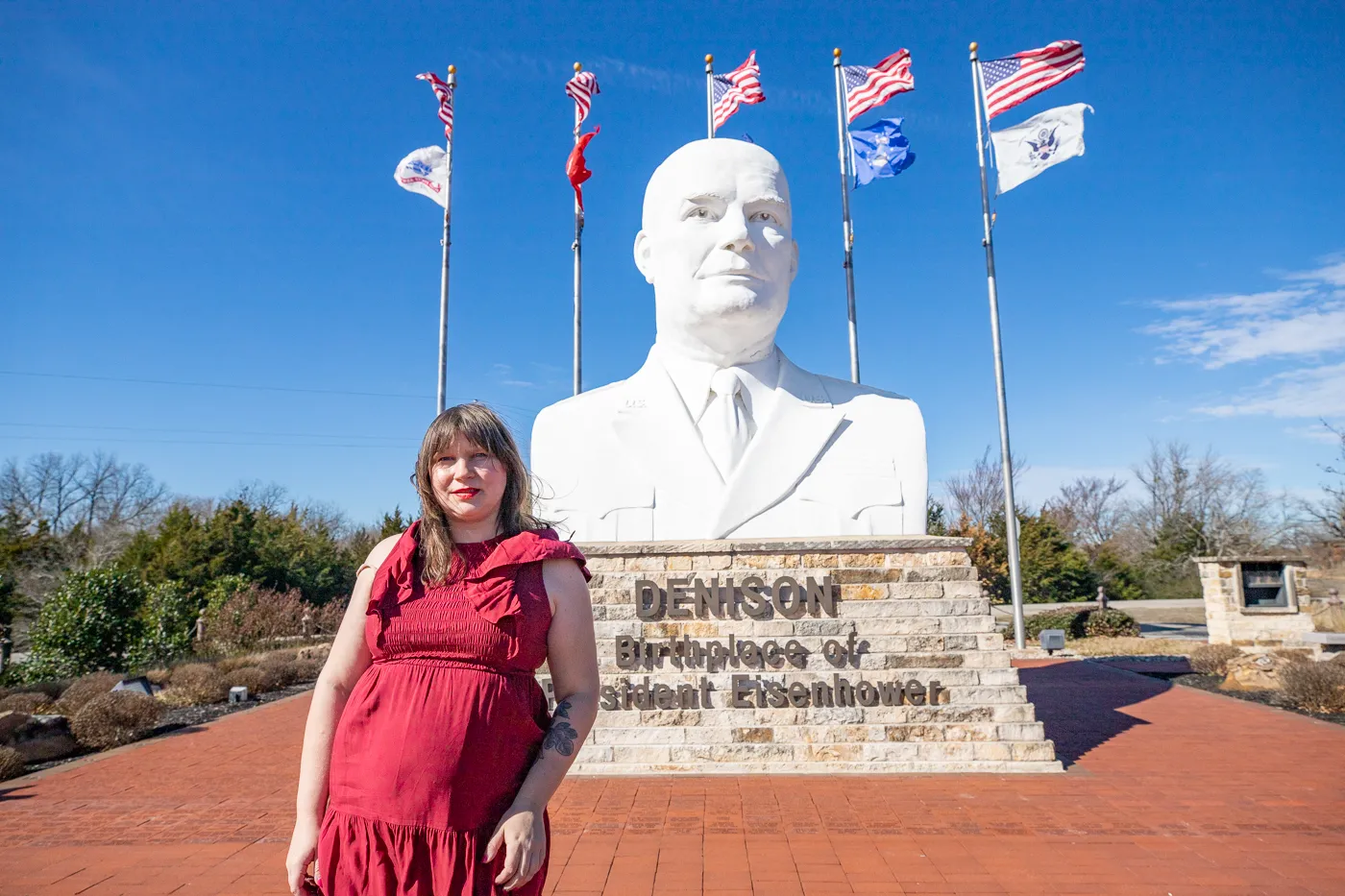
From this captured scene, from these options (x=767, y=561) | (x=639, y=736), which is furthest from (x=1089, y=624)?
(x=639, y=736)

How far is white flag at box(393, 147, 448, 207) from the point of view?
13266 mm

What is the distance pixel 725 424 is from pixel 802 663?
204 centimetres

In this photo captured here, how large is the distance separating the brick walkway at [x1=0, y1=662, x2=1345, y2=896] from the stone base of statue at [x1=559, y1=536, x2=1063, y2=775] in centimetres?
27

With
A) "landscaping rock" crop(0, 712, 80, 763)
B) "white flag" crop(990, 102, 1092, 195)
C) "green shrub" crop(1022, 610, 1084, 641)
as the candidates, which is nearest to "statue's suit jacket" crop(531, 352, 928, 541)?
"landscaping rock" crop(0, 712, 80, 763)

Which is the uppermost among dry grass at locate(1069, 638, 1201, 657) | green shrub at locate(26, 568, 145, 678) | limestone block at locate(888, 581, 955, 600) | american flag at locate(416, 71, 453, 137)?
american flag at locate(416, 71, 453, 137)

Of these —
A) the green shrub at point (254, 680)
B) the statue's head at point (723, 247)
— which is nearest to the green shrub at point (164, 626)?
the green shrub at point (254, 680)

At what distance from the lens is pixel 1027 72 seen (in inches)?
472

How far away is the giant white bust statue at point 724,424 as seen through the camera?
665cm

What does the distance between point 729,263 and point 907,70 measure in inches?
283

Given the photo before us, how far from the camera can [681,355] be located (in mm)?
7215

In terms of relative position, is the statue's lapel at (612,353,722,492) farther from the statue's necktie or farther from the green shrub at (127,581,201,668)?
the green shrub at (127,581,201,668)

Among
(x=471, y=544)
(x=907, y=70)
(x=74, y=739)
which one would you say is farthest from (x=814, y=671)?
(x=907, y=70)

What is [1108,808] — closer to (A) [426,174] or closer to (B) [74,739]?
(B) [74,739]

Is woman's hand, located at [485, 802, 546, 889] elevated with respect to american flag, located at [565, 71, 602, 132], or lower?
lower
